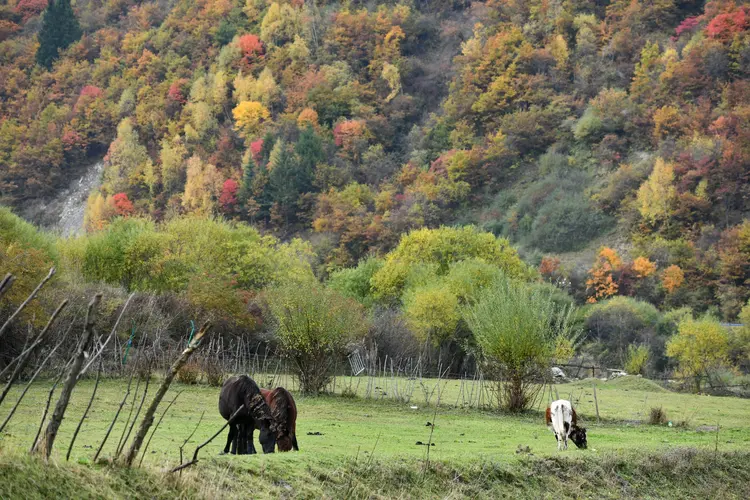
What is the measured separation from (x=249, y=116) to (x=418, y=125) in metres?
22.8

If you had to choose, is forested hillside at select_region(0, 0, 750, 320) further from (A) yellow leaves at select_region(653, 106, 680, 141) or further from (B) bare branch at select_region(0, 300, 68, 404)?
(B) bare branch at select_region(0, 300, 68, 404)

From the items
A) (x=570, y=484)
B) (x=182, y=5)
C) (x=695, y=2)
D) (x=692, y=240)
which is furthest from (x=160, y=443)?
(x=182, y=5)

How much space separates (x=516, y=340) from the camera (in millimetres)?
26234

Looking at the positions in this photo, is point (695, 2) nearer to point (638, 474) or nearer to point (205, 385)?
point (205, 385)

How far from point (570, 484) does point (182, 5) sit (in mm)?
149524

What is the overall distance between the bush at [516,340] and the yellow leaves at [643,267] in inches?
2055

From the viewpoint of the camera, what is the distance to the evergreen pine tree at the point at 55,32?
488 feet

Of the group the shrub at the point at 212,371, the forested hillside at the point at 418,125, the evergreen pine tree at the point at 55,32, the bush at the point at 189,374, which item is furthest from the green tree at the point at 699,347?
the evergreen pine tree at the point at 55,32

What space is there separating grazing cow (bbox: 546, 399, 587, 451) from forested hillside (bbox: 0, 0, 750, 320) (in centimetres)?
4547

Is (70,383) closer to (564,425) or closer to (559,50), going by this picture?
(564,425)

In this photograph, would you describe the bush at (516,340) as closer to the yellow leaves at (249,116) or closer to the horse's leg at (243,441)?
the horse's leg at (243,441)

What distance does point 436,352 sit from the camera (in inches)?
1940

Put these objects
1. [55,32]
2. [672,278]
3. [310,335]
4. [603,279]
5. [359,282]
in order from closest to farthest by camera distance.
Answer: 1. [310,335]
2. [359,282]
3. [672,278]
4. [603,279]
5. [55,32]

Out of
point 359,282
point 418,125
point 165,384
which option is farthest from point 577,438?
point 418,125
